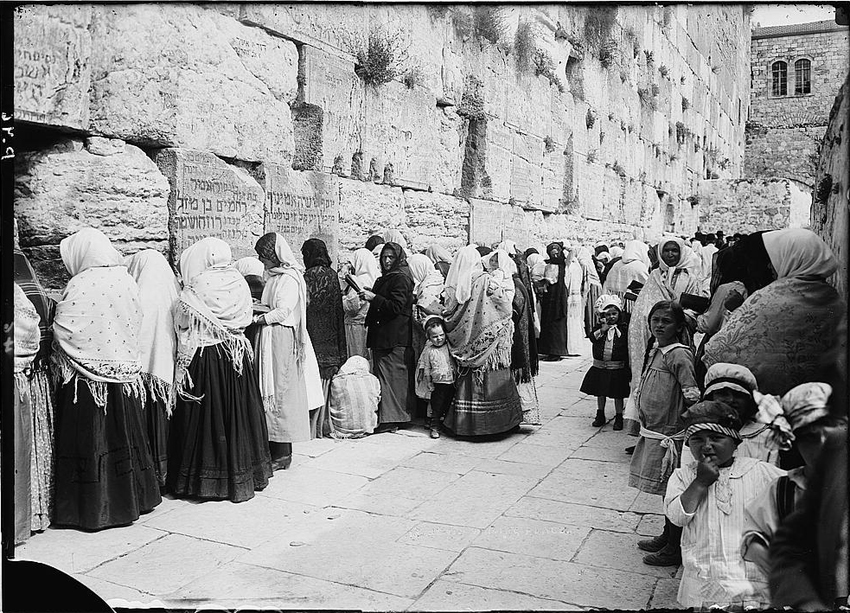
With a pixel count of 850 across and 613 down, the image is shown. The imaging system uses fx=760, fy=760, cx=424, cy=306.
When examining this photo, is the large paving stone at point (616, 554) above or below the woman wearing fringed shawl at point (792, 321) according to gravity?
below

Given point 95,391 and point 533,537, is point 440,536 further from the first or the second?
point 95,391

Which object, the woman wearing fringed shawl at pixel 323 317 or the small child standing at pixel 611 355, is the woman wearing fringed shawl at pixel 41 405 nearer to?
the woman wearing fringed shawl at pixel 323 317

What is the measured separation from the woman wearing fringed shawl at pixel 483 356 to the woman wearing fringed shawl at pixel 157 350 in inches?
94.4

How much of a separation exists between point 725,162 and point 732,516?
27144mm

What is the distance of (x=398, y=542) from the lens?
404 centimetres

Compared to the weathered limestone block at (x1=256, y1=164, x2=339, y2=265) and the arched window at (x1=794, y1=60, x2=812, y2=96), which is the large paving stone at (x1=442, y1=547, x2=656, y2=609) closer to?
the weathered limestone block at (x1=256, y1=164, x2=339, y2=265)

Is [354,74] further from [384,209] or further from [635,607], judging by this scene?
[635,607]

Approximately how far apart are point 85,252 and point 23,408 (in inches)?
35.0

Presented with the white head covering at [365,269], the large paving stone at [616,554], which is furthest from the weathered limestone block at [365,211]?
the large paving stone at [616,554]

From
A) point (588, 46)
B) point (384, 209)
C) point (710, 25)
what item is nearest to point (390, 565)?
point (384, 209)

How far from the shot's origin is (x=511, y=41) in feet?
36.4

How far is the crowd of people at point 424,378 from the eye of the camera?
2697 millimetres

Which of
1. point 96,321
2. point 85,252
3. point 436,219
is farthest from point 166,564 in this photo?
point 436,219

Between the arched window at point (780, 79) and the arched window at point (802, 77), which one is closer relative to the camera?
the arched window at point (802, 77)
